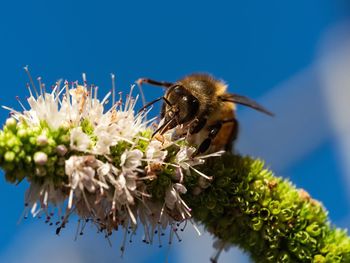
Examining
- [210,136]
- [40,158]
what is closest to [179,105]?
[210,136]

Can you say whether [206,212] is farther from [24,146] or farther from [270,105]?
[270,105]

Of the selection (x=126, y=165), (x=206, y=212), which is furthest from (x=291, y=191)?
(x=126, y=165)

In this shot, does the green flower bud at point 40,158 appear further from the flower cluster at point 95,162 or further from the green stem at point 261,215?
the green stem at point 261,215

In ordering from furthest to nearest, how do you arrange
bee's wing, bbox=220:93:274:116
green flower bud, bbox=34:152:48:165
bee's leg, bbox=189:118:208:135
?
bee's wing, bbox=220:93:274:116
bee's leg, bbox=189:118:208:135
green flower bud, bbox=34:152:48:165

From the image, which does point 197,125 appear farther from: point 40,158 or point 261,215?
point 40,158

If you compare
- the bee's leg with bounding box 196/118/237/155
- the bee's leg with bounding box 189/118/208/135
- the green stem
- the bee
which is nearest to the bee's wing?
the bee

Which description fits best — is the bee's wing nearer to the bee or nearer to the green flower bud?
the bee
